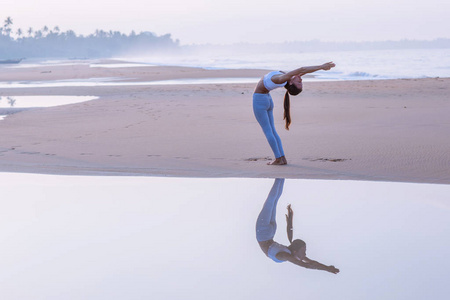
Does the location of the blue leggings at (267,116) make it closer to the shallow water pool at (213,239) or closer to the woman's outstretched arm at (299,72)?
the woman's outstretched arm at (299,72)

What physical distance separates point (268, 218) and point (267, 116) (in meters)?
2.91

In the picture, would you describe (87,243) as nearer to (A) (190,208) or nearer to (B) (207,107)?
(A) (190,208)

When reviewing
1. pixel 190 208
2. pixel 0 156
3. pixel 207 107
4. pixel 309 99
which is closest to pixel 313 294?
pixel 190 208

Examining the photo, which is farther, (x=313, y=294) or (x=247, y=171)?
(x=247, y=171)

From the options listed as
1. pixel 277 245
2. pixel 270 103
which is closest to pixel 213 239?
pixel 277 245

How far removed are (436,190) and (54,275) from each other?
4090mm

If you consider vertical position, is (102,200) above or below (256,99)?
below

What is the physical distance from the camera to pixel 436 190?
6.43 meters

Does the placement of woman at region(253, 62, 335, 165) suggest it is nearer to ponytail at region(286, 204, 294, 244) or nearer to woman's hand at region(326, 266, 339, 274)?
ponytail at region(286, 204, 294, 244)

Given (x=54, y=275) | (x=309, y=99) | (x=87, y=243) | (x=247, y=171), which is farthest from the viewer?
(x=309, y=99)

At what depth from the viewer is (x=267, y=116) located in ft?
26.7

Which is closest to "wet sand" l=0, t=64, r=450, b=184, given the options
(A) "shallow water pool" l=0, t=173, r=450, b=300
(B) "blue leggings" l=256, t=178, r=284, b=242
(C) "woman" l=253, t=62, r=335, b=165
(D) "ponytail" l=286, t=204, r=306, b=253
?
(C) "woman" l=253, t=62, r=335, b=165

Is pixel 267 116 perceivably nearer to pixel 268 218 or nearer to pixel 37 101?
pixel 268 218

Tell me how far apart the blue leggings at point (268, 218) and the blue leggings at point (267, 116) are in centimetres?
135
